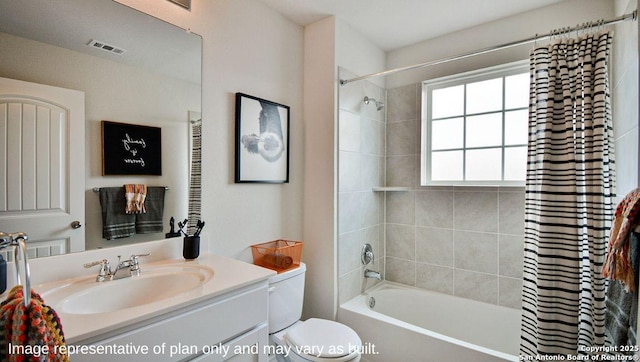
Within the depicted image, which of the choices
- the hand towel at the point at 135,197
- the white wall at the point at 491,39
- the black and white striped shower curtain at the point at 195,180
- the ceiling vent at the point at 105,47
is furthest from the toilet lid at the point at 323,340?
the white wall at the point at 491,39

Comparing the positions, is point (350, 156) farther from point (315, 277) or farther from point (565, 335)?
point (565, 335)

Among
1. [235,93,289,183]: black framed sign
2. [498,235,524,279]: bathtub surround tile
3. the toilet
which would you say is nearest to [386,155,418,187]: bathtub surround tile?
[498,235,524,279]: bathtub surround tile

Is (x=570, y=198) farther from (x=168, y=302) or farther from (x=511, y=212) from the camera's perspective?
(x=168, y=302)

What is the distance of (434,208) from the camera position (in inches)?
97.9

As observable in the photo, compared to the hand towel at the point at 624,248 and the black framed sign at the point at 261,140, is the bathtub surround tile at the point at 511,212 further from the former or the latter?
the black framed sign at the point at 261,140

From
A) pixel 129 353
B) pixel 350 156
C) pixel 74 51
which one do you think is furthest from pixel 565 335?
pixel 74 51

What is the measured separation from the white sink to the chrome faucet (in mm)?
23

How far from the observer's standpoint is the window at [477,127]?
2195 millimetres

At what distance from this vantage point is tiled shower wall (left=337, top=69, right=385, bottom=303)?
2211 mm

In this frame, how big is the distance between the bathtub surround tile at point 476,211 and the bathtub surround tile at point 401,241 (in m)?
0.40

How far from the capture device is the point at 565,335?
133 centimetres

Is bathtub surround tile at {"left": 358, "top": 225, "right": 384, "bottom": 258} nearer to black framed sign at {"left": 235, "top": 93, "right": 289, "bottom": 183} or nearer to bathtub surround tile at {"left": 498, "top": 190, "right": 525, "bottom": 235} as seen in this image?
black framed sign at {"left": 235, "top": 93, "right": 289, "bottom": 183}

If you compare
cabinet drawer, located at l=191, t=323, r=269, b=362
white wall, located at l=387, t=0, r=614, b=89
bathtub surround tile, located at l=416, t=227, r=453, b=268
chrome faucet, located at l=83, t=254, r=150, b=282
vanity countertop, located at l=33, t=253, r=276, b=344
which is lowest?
cabinet drawer, located at l=191, t=323, r=269, b=362

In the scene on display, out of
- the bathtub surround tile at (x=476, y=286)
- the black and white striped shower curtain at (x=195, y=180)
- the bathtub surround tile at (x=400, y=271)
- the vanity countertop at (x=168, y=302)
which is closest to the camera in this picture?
the vanity countertop at (x=168, y=302)
